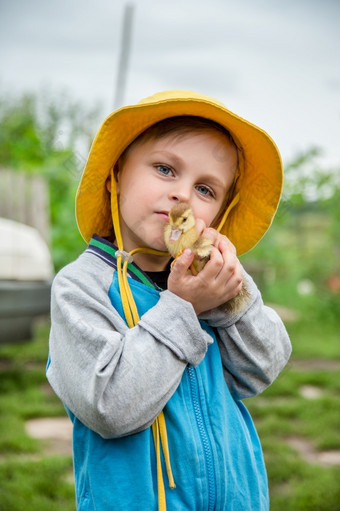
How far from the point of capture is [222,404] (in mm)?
1347

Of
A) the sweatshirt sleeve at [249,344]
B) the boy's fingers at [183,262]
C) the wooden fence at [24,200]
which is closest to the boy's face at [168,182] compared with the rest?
the boy's fingers at [183,262]

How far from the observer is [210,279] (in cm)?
129

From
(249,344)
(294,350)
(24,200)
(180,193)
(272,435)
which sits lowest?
(294,350)

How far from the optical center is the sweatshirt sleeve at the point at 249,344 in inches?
55.3

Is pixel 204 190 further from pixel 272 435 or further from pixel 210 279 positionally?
pixel 272 435

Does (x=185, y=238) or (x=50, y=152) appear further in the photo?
(x=50, y=152)

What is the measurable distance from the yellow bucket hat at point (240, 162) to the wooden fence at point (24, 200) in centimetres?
355

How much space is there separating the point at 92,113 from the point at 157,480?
639 centimetres

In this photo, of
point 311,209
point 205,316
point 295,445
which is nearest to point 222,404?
point 205,316

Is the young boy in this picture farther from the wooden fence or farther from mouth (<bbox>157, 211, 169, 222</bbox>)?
the wooden fence

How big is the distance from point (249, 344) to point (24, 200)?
4.02 metres

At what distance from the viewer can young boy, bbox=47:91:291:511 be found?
121 cm

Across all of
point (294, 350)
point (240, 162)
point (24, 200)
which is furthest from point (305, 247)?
point (240, 162)

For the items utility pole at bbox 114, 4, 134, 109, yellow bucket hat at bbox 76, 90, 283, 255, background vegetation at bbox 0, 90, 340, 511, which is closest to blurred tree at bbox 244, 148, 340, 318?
background vegetation at bbox 0, 90, 340, 511
